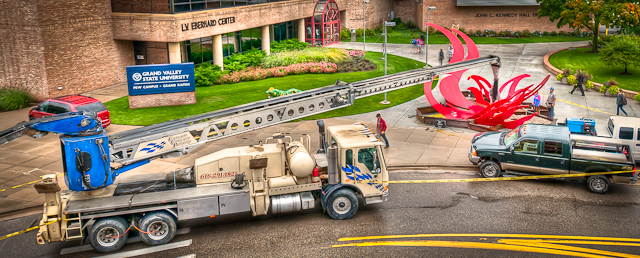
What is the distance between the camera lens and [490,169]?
59.7 feet

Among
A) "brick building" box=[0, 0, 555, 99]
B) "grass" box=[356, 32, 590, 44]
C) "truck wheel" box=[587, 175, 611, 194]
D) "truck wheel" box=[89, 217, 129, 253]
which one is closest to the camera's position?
"truck wheel" box=[89, 217, 129, 253]

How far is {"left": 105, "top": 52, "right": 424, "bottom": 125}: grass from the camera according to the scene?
2648cm

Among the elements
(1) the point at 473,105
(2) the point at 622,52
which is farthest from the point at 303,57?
(2) the point at 622,52

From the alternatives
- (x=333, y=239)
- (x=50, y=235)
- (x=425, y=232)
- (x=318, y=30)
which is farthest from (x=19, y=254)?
(x=318, y=30)

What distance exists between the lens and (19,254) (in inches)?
518

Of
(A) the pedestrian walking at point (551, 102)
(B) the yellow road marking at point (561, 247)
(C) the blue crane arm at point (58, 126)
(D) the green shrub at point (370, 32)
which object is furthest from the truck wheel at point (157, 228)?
(D) the green shrub at point (370, 32)

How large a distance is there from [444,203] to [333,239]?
4181 mm

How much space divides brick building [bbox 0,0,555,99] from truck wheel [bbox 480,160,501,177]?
21574mm

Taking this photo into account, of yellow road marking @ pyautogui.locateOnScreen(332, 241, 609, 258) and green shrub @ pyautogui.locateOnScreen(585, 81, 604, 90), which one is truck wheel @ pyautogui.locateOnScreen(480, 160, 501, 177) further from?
green shrub @ pyautogui.locateOnScreen(585, 81, 604, 90)

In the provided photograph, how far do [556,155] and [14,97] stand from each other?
87.0ft

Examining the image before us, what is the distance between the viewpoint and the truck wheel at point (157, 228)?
13302 millimetres

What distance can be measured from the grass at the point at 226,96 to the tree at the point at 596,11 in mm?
12616

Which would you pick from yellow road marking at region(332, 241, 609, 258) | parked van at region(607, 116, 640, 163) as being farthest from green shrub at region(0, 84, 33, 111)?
parked van at region(607, 116, 640, 163)

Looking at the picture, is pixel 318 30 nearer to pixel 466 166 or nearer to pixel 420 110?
pixel 420 110
